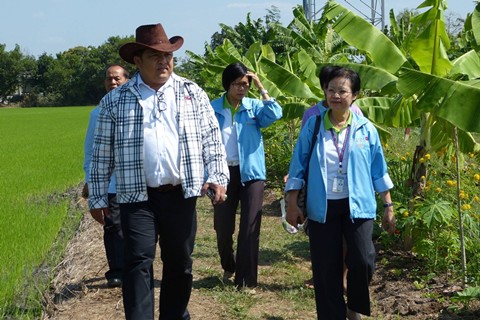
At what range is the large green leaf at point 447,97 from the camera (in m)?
4.48

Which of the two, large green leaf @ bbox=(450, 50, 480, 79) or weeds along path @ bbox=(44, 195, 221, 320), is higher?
large green leaf @ bbox=(450, 50, 480, 79)

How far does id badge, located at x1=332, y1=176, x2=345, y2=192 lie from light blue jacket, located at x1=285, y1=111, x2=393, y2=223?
0.18ft

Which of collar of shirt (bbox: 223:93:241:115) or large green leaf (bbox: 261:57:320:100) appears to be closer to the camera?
collar of shirt (bbox: 223:93:241:115)

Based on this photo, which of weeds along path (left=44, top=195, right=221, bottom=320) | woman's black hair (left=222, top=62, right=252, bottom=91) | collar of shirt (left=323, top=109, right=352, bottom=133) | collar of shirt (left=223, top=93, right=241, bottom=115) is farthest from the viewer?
collar of shirt (left=223, top=93, right=241, bottom=115)

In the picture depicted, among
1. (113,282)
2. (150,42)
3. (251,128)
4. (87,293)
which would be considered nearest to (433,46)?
(251,128)

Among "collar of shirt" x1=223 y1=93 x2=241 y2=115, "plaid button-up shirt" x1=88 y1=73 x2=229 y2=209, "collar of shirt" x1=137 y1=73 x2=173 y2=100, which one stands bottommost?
"plaid button-up shirt" x1=88 y1=73 x2=229 y2=209

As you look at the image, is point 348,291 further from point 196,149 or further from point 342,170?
point 196,149

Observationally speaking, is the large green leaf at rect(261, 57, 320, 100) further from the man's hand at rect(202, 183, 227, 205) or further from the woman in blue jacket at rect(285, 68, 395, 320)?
the man's hand at rect(202, 183, 227, 205)

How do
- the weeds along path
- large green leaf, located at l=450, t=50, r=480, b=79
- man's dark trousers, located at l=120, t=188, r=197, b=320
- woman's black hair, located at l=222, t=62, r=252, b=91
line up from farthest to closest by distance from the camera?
woman's black hair, located at l=222, t=62, r=252, b=91, large green leaf, located at l=450, t=50, r=480, b=79, the weeds along path, man's dark trousers, located at l=120, t=188, r=197, b=320

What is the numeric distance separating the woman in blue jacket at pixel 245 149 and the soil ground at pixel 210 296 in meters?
0.36

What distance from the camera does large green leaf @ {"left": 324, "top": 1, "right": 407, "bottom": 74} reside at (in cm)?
583

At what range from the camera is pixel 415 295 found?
5.17 meters

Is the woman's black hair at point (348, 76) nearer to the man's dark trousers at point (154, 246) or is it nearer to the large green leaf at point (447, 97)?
the large green leaf at point (447, 97)

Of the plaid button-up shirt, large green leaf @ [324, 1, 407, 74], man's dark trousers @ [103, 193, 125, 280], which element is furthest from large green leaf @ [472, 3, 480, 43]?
man's dark trousers @ [103, 193, 125, 280]
